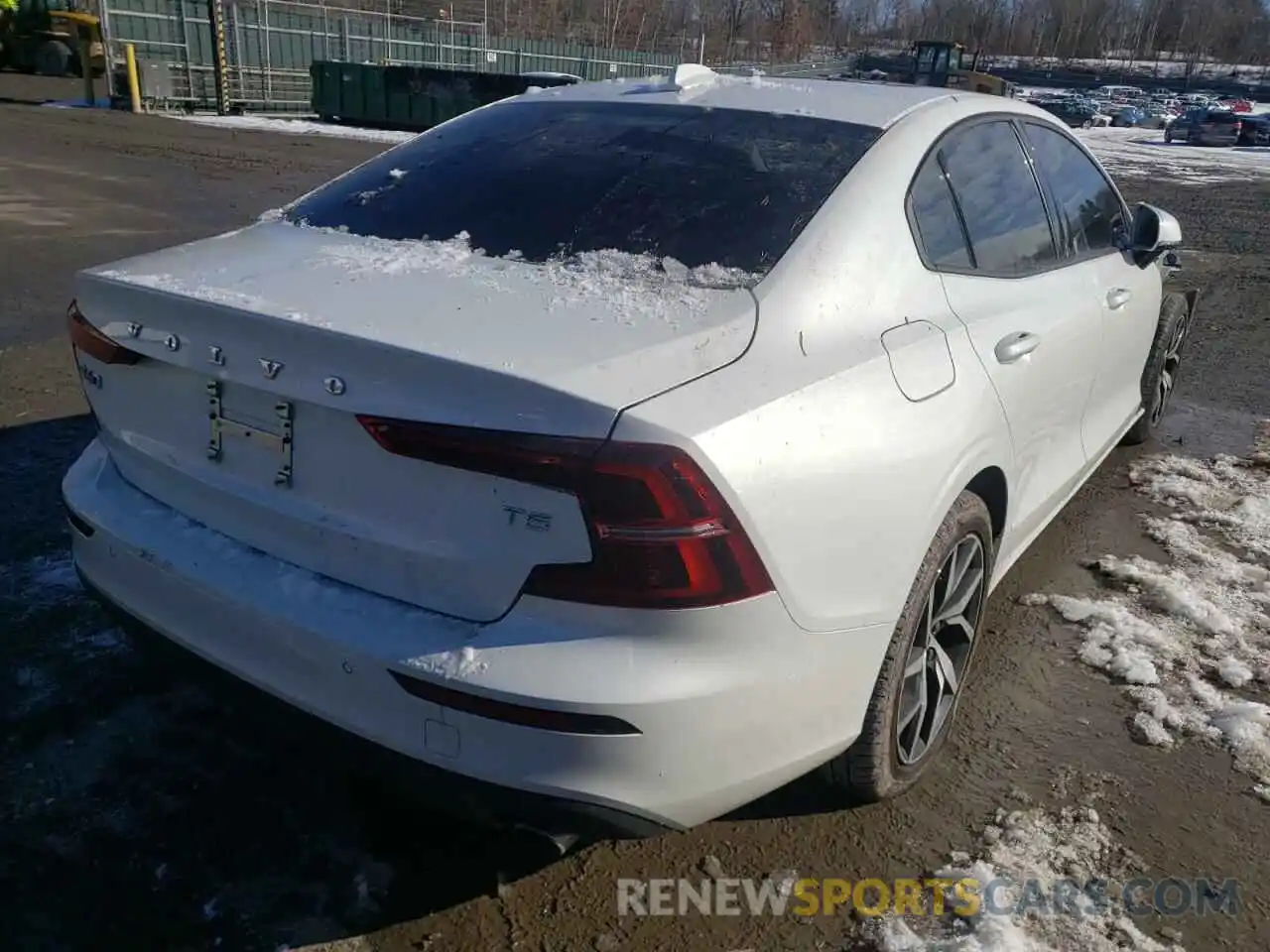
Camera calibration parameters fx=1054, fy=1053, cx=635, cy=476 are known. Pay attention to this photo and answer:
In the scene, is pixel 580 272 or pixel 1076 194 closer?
pixel 580 272

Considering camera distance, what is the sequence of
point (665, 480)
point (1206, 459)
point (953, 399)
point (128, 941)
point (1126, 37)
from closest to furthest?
point (665, 480) → point (128, 941) → point (953, 399) → point (1206, 459) → point (1126, 37)

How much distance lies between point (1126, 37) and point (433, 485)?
13446 cm

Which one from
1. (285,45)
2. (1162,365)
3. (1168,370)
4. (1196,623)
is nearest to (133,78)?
(285,45)

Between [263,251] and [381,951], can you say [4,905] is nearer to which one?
[381,951]

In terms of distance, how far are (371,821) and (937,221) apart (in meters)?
2.05

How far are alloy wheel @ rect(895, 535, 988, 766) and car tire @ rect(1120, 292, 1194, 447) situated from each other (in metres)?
2.60

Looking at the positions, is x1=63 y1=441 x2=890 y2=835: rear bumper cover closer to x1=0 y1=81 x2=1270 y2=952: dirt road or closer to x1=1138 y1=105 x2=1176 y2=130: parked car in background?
x1=0 y1=81 x2=1270 y2=952: dirt road

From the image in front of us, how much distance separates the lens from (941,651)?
9.05 feet

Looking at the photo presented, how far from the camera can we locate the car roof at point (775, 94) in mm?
2928

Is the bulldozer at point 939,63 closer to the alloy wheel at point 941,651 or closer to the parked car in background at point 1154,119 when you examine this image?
the parked car in background at point 1154,119

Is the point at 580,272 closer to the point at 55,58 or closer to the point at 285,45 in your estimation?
the point at 285,45

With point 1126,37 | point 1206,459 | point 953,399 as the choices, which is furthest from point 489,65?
point 1126,37

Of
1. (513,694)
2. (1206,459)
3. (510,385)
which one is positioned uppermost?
(510,385)

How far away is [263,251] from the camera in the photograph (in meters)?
2.52
